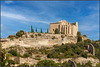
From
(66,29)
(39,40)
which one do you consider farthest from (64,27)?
(39,40)

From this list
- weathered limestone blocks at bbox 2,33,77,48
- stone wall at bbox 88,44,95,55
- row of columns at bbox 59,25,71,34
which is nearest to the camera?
stone wall at bbox 88,44,95,55

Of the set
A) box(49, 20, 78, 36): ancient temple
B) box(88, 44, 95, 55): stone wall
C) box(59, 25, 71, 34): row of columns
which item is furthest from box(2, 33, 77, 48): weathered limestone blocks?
box(88, 44, 95, 55): stone wall

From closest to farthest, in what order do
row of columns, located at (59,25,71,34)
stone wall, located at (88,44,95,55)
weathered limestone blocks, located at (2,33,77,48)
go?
1. stone wall, located at (88,44,95,55)
2. weathered limestone blocks, located at (2,33,77,48)
3. row of columns, located at (59,25,71,34)

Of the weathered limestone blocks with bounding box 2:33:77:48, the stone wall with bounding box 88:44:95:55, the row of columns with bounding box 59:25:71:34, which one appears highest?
the row of columns with bounding box 59:25:71:34

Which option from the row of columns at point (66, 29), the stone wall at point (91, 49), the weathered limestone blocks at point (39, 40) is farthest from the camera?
the row of columns at point (66, 29)

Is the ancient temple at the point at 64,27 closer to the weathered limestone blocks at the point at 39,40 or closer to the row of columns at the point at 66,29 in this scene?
the row of columns at the point at 66,29

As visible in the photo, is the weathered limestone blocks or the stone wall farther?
the weathered limestone blocks

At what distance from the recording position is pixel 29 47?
2719cm

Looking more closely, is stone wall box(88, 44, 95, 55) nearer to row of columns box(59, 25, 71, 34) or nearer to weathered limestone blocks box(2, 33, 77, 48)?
weathered limestone blocks box(2, 33, 77, 48)

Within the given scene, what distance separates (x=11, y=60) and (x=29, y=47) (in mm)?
→ 8926

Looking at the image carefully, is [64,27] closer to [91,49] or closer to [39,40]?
[39,40]

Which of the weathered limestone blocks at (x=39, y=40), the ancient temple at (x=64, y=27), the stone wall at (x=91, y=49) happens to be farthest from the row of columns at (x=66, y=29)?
the stone wall at (x=91, y=49)

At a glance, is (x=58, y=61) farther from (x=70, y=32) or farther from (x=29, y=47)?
(x=70, y=32)

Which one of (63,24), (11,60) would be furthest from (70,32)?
(11,60)
